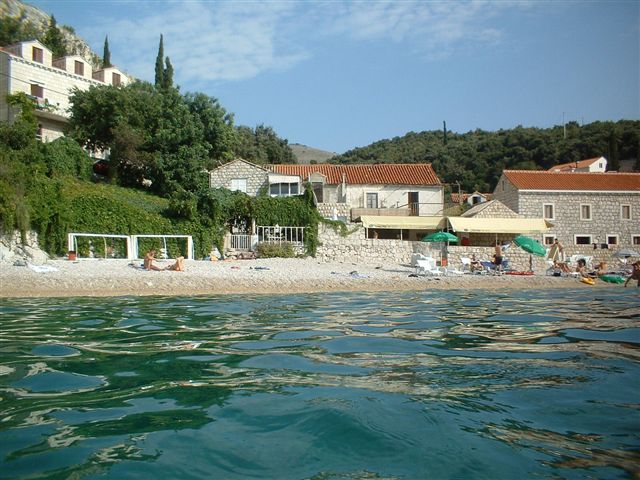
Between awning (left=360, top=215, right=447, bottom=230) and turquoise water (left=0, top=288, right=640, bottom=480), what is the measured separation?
26.2 meters

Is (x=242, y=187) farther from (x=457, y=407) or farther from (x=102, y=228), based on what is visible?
(x=457, y=407)

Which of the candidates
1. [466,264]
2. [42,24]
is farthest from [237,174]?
[42,24]

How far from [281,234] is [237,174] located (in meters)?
8.10

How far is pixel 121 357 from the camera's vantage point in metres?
5.89

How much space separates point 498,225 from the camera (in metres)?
34.5

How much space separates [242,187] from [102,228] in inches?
512

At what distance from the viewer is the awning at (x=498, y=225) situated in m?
33.7

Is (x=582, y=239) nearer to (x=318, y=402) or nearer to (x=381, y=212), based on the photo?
(x=381, y=212)

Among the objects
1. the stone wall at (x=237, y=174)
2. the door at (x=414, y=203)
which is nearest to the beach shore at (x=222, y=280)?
the stone wall at (x=237, y=174)

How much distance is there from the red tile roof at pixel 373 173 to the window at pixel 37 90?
2128 cm

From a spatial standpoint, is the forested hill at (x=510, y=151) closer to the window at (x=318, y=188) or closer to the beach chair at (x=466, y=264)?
the window at (x=318, y=188)

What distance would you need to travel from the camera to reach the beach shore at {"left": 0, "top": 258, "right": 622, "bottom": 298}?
15.9 metres

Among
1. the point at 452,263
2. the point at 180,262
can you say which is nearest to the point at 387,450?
the point at 180,262

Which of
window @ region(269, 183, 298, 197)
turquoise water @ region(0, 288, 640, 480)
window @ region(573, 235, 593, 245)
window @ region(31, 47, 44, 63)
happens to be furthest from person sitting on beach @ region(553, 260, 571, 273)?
window @ region(31, 47, 44, 63)
